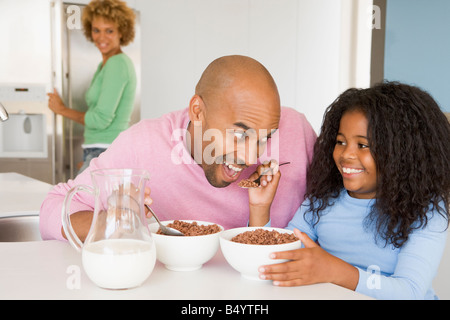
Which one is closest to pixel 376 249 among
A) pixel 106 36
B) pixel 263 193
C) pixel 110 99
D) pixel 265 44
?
pixel 263 193

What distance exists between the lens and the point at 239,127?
3.98 feet

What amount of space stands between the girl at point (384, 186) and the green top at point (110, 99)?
5.75 ft

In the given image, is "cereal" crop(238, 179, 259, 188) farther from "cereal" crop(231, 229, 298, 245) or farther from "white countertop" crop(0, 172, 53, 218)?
"white countertop" crop(0, 172, 53, 218)

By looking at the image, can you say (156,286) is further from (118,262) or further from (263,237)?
(263,237)

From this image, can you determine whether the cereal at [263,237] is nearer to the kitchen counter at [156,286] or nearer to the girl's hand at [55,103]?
the kitchen counter at [156,286]

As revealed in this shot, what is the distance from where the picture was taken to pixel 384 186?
129 centimetres

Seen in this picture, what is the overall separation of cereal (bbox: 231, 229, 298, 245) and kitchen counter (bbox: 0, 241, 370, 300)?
0.07m

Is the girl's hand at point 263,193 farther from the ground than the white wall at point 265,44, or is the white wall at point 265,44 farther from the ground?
the white wall at point 265,44

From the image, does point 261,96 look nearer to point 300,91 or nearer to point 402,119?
point 402,119

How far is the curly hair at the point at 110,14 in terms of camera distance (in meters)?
3.11

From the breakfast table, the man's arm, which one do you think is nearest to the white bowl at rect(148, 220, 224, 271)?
the breakfast table

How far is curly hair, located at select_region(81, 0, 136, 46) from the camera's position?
3107mm

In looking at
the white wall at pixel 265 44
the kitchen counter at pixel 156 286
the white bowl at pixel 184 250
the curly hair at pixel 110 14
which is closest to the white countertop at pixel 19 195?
the kitchen counter at pixel 156 286
